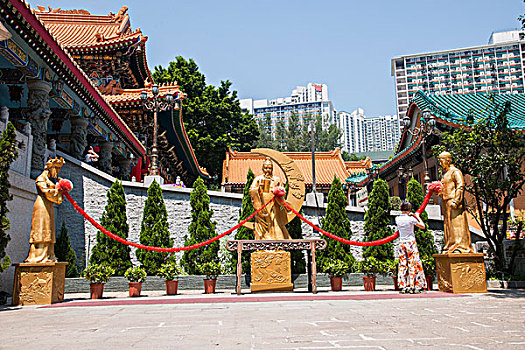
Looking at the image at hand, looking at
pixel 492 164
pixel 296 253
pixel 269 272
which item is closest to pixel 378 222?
pixel 296 253

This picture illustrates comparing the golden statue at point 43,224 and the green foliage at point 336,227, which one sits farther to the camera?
the green foliage at point 336,227

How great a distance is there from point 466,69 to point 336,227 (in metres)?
94.4

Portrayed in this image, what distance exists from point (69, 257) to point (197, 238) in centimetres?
320

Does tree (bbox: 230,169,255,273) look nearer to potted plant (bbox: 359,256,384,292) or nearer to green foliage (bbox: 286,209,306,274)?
green foliage (bbox: 286,209,306,274)

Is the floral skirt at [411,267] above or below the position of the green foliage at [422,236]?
below

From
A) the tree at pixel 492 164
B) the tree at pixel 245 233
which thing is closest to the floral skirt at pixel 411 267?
the tree at pixel 492 164

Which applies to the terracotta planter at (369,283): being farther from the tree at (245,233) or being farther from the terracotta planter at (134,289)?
the terracotta planter at (134,289)

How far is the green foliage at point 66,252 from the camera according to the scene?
1125 centimetres

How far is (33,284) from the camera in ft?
26.3

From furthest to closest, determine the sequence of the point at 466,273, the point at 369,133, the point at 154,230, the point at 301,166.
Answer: the point at 369,133 < the point at 301,166 < the point at 154,230 < the point at 466,273

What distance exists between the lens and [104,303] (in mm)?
8141

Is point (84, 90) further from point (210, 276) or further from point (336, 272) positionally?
point (336, 272)

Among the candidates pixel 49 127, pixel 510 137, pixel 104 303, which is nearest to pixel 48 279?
pixel 104 303

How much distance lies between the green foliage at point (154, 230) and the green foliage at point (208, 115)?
20904 millimetres
